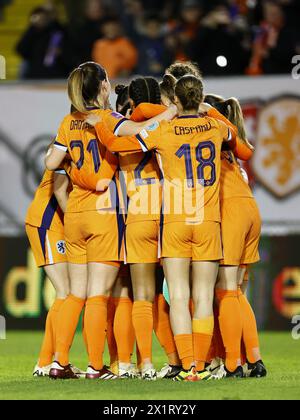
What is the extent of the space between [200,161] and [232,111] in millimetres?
870

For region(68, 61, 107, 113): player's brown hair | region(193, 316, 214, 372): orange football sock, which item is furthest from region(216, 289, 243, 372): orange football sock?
region(68, 61, 107, 113): player's brown hair

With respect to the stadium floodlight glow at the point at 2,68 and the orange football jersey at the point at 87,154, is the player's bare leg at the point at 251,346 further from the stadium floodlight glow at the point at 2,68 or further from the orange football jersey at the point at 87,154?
the stadium floodlight glow at the point at 2,68

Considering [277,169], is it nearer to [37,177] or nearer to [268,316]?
[268,316]

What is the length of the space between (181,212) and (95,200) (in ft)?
2.51

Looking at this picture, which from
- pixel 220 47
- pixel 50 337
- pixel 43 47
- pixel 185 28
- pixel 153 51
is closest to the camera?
pixel 50 337

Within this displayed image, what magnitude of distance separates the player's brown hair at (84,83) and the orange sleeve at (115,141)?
257mm

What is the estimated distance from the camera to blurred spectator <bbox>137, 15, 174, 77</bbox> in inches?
571

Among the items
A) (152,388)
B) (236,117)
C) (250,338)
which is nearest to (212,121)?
(236,117)

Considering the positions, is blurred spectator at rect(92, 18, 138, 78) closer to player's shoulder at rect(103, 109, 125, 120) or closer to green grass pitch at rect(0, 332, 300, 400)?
green grass pitch at rect(0, 332, 300, 400)

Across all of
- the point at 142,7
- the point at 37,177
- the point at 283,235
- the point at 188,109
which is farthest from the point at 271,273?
the point at 188,109

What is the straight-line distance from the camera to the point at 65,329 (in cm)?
807

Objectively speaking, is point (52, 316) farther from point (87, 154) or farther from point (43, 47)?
point (43, 47)

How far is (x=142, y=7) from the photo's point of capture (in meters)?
15.8

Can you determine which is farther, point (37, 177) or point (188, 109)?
point (37, 177)
